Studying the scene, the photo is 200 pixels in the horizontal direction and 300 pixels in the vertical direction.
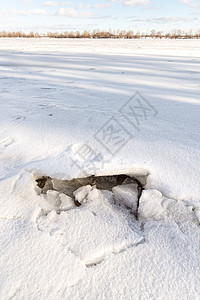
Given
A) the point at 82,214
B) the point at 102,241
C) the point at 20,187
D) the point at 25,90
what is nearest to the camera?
the point at 102,241

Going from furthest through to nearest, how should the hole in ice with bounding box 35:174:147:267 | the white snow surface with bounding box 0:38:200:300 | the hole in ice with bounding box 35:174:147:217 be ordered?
1. the hole in ice with bounding box 35:174:147:217
2. the hole in ice with bounding box 35:174:147:267
3. the white snow surface with bounding box 0:38:200:300

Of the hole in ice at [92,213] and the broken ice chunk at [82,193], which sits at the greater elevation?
the broken ice chunk at [82,193]

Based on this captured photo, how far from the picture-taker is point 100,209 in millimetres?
931

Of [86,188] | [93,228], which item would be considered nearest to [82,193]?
[86,188]

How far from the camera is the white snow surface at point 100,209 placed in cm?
68

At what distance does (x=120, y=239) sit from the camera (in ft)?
2.64

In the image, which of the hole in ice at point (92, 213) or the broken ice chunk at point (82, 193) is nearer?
the hole in ice at point (92, 213)

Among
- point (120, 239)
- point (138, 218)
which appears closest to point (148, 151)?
point (138, 218)

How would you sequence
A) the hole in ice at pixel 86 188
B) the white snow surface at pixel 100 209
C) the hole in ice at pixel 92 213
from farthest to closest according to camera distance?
the hole in ice at pixel 86 188, the hole in ice at pixel 92 213, the white snow surface at pixel 100 209

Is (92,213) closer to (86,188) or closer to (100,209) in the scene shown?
(100,209)

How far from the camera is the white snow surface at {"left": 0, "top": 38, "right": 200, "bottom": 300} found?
0.68 metres

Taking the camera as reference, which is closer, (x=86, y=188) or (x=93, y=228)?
(x=93, y=228)

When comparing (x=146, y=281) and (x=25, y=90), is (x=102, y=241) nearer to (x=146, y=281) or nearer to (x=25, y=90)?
(x=146, y=281)

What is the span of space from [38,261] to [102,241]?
0.22 metres
